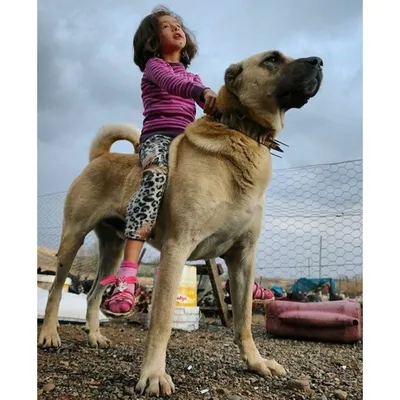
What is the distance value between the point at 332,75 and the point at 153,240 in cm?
76

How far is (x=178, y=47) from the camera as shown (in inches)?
60.5

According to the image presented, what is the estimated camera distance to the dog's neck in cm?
141

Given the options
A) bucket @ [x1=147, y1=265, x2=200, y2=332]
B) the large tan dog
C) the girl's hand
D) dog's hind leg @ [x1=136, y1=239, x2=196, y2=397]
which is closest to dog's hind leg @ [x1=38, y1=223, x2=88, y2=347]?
the large tan dog

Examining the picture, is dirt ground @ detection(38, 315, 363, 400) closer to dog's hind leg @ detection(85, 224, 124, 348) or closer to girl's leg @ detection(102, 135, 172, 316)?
dog's hind leg @ detection(85, 224, 124, 348)

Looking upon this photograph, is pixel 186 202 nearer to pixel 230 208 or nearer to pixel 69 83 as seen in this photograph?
pixel 230 208

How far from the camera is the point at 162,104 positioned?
60.9 inches

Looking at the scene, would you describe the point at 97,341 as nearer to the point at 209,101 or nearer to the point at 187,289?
the point at 187,289

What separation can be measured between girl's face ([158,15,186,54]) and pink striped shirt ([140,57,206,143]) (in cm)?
6

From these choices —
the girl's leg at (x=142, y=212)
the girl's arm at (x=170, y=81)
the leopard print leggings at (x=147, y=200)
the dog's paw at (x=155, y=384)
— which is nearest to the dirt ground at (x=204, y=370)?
the dog's paw at (x=155, y=384)

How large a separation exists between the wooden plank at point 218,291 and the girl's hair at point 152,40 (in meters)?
1.28

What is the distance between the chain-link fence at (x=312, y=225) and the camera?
4.80 feet

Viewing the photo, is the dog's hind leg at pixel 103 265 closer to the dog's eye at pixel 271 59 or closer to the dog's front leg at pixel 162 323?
the dog's front leg at pixel 162 323
